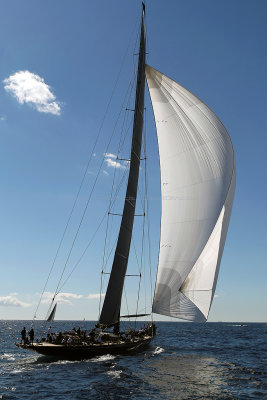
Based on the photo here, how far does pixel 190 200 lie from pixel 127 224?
16.9 feet

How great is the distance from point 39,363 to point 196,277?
10734mm

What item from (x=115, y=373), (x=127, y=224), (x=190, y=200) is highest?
(x=190, y=200)

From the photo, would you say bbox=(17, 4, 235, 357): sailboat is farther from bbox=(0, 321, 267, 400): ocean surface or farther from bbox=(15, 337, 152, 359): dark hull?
bbox=(0, 321, 267, 400): ocean surface

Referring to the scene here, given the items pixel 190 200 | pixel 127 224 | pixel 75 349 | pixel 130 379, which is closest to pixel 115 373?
pixel 130 379

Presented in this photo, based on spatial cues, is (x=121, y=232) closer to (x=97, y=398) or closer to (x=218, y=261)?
(x=218, y=261)

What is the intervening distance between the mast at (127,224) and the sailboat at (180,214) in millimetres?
68

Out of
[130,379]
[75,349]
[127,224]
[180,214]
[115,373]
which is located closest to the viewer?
[130,379]

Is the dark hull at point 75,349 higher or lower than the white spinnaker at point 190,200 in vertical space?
lower

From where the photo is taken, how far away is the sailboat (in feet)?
72.9

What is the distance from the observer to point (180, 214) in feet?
81.5

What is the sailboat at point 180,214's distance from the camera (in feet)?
72.9

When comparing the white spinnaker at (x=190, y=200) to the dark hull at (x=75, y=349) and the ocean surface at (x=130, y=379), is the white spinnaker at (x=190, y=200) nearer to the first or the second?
the ocean surface at (x=130, y=379)

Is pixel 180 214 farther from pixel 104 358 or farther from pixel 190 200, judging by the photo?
pixel 104 358

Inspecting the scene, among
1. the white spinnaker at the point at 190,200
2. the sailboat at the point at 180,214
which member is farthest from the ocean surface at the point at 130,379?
the white spinnaker at the point at 190,200
